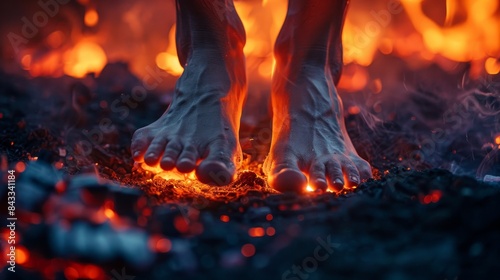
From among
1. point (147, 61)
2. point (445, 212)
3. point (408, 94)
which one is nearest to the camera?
point (445, 212)

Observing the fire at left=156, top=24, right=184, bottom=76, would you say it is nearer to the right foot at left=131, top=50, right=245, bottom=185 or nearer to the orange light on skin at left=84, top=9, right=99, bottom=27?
the orange light on skin at left=84, top=9, right=99, bottom=27

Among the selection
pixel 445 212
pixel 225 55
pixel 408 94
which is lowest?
pixel 408 94

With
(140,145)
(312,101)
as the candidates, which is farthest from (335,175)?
(140,145)

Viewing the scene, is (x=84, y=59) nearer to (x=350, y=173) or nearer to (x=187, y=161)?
(x=187, y=161)

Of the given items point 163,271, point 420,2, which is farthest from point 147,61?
point 163,271

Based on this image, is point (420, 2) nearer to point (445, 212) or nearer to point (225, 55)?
point (225, 55)
